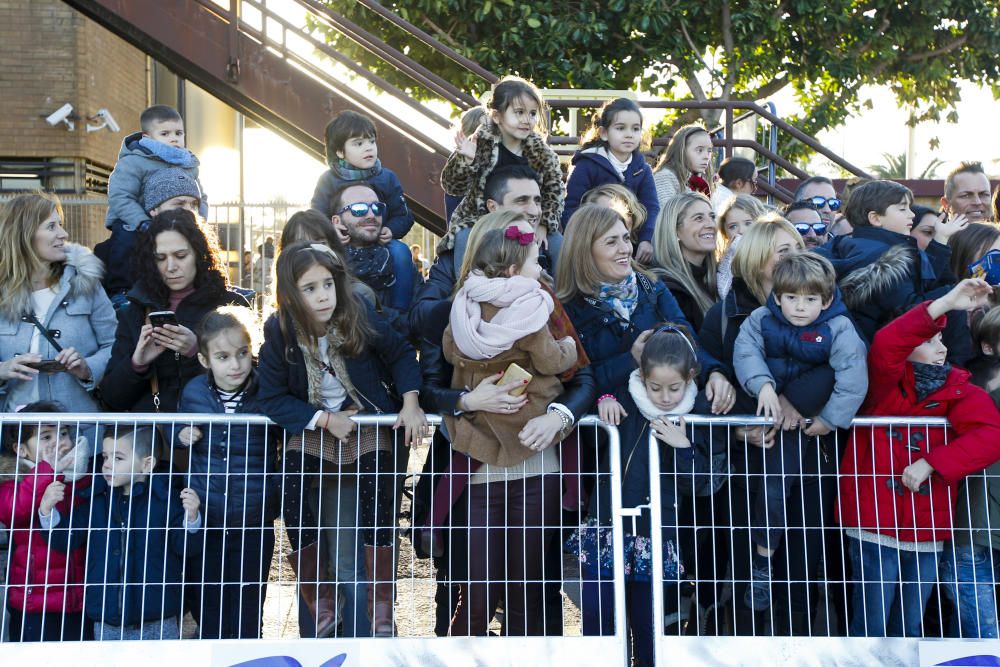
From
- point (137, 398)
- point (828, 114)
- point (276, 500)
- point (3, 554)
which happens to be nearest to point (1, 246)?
point (137, 398)

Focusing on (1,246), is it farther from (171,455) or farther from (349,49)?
(349,49)

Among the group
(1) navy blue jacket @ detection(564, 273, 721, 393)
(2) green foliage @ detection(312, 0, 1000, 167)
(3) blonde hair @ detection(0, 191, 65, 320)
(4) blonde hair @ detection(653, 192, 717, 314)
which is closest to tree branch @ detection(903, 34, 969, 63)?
(2) green foliage @ detection(312, 0, 1000, 167)

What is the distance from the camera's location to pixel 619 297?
495 centimetres

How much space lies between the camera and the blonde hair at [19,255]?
5.17 m

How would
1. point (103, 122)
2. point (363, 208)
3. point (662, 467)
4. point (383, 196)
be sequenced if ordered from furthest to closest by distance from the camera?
point (103, 122), point (383, 196), point (363, 208), point (662, 467)

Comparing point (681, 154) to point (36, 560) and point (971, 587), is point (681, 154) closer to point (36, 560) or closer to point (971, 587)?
point (971, 587)

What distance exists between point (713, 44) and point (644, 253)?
1022cm

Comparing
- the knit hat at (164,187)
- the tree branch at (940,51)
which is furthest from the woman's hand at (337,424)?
the tree branch at (940,51)

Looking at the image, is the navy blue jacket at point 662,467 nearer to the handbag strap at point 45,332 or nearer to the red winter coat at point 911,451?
the red winter coat at point 911,451

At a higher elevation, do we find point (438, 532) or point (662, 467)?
point (662, 467)

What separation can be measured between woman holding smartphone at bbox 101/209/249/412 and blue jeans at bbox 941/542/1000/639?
10.7ft

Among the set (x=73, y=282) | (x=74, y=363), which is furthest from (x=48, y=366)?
(x=73, y=282)

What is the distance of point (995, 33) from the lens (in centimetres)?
1530

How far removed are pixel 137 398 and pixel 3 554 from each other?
2.74 ft
